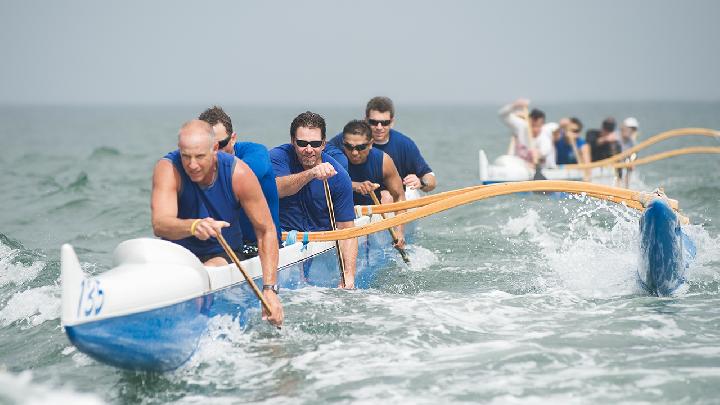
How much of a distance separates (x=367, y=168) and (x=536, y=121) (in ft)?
25.3

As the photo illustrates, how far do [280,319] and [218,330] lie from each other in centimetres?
39

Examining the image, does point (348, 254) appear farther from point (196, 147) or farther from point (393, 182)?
point (196, 147)

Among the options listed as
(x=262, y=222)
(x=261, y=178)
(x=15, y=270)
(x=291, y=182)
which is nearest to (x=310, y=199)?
(x=291, y=182)

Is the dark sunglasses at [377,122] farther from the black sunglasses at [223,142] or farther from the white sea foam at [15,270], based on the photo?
the white sea foam at [15,270]

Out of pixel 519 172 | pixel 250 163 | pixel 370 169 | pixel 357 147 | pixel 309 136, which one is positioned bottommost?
pixel 519 172

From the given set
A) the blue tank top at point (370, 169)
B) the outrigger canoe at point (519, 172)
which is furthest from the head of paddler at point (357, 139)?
the outrigger canoe at point (519, 172)

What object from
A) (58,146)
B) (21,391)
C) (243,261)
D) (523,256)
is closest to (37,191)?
(523,256)

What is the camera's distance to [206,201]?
5.80 metres

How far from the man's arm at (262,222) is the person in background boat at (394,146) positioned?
3.53 meters

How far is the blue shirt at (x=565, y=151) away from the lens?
16.9 metres

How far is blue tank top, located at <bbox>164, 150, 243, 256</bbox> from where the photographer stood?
573cm

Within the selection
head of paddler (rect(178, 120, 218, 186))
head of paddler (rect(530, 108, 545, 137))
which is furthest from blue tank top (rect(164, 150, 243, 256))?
head of paddler (rect(530, 108, 545, 137))

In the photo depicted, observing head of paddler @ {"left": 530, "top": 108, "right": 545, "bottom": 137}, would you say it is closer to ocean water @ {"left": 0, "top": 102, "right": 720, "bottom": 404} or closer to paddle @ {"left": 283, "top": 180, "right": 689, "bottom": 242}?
ocean water @ {"left": 0, "top": 102, "right": 720, "bottom": 404}

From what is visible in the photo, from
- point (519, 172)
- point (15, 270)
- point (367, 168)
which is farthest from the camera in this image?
point (519, 172)
